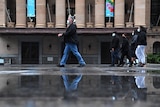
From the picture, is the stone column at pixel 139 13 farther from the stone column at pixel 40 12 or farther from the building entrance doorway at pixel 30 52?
the building entrance doorway at pixel 30 52

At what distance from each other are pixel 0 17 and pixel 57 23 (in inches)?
276

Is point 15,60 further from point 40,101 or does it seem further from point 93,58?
point 40,101

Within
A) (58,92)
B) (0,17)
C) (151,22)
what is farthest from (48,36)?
(58,92)

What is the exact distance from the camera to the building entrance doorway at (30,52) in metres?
43.2

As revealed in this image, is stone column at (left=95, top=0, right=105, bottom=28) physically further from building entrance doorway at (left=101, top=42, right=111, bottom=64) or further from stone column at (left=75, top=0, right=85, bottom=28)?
building entrance doorway at (left=101, top=42, right=111, bottom=64)

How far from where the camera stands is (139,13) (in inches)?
1609

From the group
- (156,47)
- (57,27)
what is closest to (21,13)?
(57,27)

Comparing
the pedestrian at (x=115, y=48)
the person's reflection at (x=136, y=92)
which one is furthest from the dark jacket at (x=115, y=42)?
the person's reflection at (x=136, y=92)

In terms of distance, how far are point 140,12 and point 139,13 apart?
17cm

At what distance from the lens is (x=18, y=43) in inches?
1725

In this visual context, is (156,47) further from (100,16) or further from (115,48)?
(115,48)

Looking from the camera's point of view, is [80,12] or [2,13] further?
[2,13]

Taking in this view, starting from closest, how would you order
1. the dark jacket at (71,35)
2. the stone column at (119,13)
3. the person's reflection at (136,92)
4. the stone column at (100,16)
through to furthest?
the person's reflection at (136,92) → the dark jacket at (71,35) → the stone column at (119,13) → the stone column at (100,16)

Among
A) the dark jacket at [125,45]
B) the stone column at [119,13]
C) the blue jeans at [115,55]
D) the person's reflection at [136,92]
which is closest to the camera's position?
the person's reflection at [136,92]
